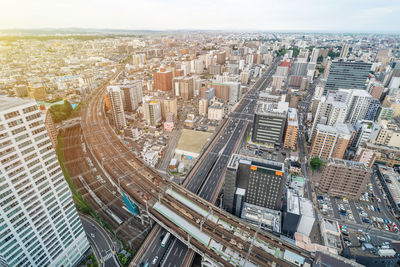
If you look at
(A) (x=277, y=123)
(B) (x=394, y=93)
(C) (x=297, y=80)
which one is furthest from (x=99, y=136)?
(B) (x=394, y=93)

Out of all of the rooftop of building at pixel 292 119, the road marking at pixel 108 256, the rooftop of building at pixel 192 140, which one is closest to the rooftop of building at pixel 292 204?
the rooftop of building at pixel 292 119

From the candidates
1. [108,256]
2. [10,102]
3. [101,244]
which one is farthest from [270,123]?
[10,102]

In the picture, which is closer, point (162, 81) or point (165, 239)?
point (165, 239)

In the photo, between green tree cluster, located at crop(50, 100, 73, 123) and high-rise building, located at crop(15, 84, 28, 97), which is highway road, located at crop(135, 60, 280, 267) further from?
high-rise building, located at crop(15, 84, 28, 97)

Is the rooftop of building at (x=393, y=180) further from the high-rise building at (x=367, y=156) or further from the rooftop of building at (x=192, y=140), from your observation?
the rooftop of building at (x=192, y=140)

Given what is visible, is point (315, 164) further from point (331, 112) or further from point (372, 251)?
point (372, 251)

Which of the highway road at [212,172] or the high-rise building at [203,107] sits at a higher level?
the high-rise building at [203,107]

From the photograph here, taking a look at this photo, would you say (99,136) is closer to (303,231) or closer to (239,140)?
(239,140)
